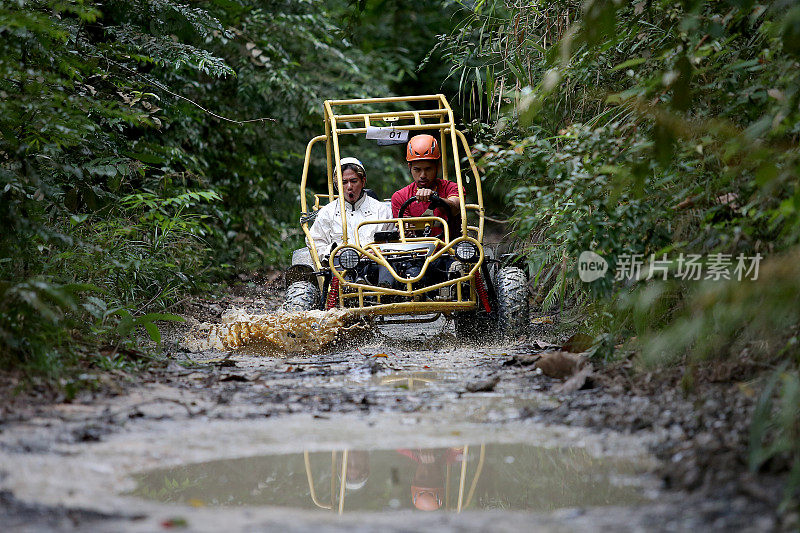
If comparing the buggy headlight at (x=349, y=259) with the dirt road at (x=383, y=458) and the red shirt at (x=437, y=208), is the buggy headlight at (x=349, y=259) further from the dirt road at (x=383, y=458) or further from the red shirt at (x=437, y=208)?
the dirt road at (x=383, y=458)

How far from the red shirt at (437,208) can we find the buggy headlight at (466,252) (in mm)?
923

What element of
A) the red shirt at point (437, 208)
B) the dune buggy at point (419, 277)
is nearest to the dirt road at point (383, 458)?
the dune buggy at point (419, 277)

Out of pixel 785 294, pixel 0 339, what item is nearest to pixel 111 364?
pixel 0 339

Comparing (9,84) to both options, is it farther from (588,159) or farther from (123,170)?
(588,159)

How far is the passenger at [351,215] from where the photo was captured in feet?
26.9

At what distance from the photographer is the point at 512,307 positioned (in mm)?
7316

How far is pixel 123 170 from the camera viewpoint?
818 centimetres

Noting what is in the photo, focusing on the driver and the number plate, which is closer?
the driver

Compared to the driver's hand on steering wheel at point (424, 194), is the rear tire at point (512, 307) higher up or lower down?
lower down

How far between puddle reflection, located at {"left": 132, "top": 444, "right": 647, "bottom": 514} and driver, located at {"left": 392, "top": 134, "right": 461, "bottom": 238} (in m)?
4.49

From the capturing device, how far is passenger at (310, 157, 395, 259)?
8211mm

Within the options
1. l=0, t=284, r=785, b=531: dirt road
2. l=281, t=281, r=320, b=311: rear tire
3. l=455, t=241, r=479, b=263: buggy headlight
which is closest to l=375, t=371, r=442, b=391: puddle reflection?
l=0, t=284, r=785, b=531: dirt road

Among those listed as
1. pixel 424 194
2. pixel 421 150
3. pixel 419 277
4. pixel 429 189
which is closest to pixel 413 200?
pixel 424 194

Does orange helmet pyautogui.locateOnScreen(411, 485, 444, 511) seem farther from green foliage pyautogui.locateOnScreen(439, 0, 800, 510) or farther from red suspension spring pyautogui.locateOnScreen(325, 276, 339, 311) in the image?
red suspension spring pyautogui.locateOnScreen(325, 276, 339, 311)
